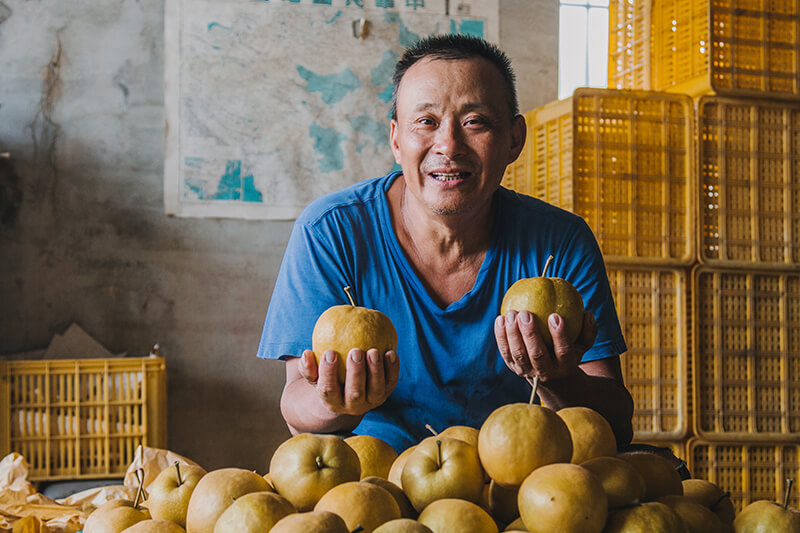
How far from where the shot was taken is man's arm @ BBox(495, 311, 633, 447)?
1227 mm

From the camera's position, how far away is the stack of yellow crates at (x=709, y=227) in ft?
10.2

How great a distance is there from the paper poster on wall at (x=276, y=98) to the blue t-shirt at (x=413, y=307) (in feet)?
6.63

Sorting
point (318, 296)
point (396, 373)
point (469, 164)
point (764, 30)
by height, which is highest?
point (764, 30)

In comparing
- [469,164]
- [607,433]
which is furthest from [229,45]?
[607,433]

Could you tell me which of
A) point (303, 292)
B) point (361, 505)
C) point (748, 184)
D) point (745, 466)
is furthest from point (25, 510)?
point (748, 184)

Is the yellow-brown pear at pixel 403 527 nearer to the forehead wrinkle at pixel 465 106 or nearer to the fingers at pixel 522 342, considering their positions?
the fingers at pixel 522 342

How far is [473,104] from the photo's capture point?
5.07ft

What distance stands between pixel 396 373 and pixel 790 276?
2.63m

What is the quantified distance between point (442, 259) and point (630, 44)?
233 cm

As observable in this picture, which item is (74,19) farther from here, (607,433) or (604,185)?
(607,433)

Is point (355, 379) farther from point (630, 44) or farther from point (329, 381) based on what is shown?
point (630, 44)

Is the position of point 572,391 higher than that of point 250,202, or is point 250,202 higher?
point 250,202

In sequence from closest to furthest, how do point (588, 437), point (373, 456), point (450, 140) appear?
1. point (588, 437)
2. point (373, 456)
3. point (450, 140)

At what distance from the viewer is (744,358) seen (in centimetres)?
317
